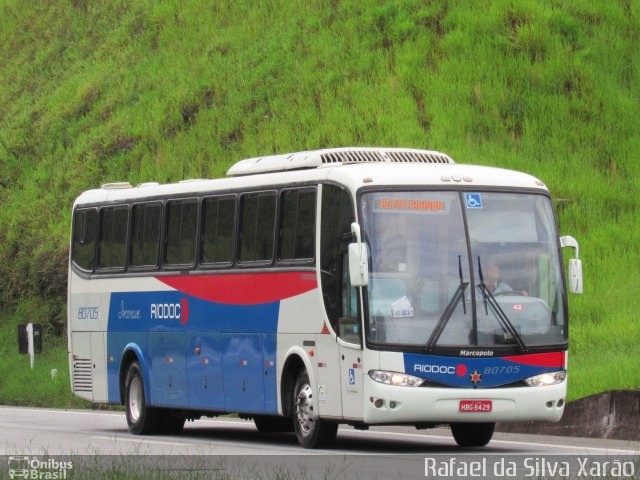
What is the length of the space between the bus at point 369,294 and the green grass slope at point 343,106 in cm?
837

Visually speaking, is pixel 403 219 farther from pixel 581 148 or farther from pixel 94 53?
pixel 94 53

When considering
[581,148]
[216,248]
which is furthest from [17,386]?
[216,248]

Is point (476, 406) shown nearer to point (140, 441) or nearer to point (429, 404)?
point (429, 404)

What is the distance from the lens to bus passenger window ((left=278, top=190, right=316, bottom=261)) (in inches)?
762

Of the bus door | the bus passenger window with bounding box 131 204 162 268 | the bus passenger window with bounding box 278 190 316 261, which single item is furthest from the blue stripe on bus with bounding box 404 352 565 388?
the bus passenger window with bounding box 131 204 162 268

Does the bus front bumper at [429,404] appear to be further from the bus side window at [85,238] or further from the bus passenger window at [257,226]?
the bus side window at [85,238]

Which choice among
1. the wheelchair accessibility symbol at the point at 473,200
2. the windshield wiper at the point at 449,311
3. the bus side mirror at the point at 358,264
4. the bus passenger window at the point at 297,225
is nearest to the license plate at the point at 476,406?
the windshield wiper at the point at 449,311

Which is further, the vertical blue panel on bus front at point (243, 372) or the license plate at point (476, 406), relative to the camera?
the vertical blue panel on bus front at point (243, 372)

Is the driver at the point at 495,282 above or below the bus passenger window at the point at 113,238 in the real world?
below

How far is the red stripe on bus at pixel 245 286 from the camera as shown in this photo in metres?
19.6

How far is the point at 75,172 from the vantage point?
163 feet

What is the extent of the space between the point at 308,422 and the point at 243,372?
1987 millimetres

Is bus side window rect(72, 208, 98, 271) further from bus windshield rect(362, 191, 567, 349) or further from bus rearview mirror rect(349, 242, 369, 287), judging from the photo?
bus rearview mirror rect(349, 242, 369, 287)

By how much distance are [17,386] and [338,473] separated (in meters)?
24.1
